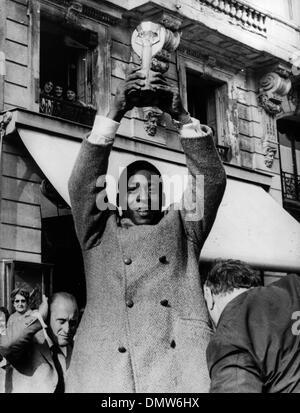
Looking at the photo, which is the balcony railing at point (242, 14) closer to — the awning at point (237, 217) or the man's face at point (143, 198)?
the awning at point (237, 217)

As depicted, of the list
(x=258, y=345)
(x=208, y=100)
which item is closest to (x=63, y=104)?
(x=208, y=100)

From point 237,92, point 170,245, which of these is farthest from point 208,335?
point 237,92

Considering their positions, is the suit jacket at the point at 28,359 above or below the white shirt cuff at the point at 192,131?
below

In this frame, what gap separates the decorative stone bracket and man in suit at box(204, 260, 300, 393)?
1276 cm

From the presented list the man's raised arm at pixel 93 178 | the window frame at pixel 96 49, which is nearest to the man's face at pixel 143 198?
the man's raised arm at pixel 93 178

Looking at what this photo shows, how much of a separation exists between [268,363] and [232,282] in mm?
505

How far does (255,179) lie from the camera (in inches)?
559

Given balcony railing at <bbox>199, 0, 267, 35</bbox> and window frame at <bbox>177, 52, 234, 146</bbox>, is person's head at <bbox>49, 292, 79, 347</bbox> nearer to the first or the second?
window frame at <bbox>177, 52, 234, 146</bbox>

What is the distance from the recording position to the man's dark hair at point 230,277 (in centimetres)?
309

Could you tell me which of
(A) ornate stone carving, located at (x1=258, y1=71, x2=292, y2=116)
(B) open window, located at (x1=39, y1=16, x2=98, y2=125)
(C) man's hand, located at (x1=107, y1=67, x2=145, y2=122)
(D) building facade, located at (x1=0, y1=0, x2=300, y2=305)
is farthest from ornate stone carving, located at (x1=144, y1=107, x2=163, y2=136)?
(C) man's hand, located at (x1=107, y1=67, x2=145, y2=122)

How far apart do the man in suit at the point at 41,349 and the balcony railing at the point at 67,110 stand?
19.2 ft

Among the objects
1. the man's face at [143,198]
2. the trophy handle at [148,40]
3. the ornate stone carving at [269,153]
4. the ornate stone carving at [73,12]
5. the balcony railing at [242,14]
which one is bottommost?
the man's face at [143,198]

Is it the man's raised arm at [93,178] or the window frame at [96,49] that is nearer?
the man's raised arm at [93,178]
